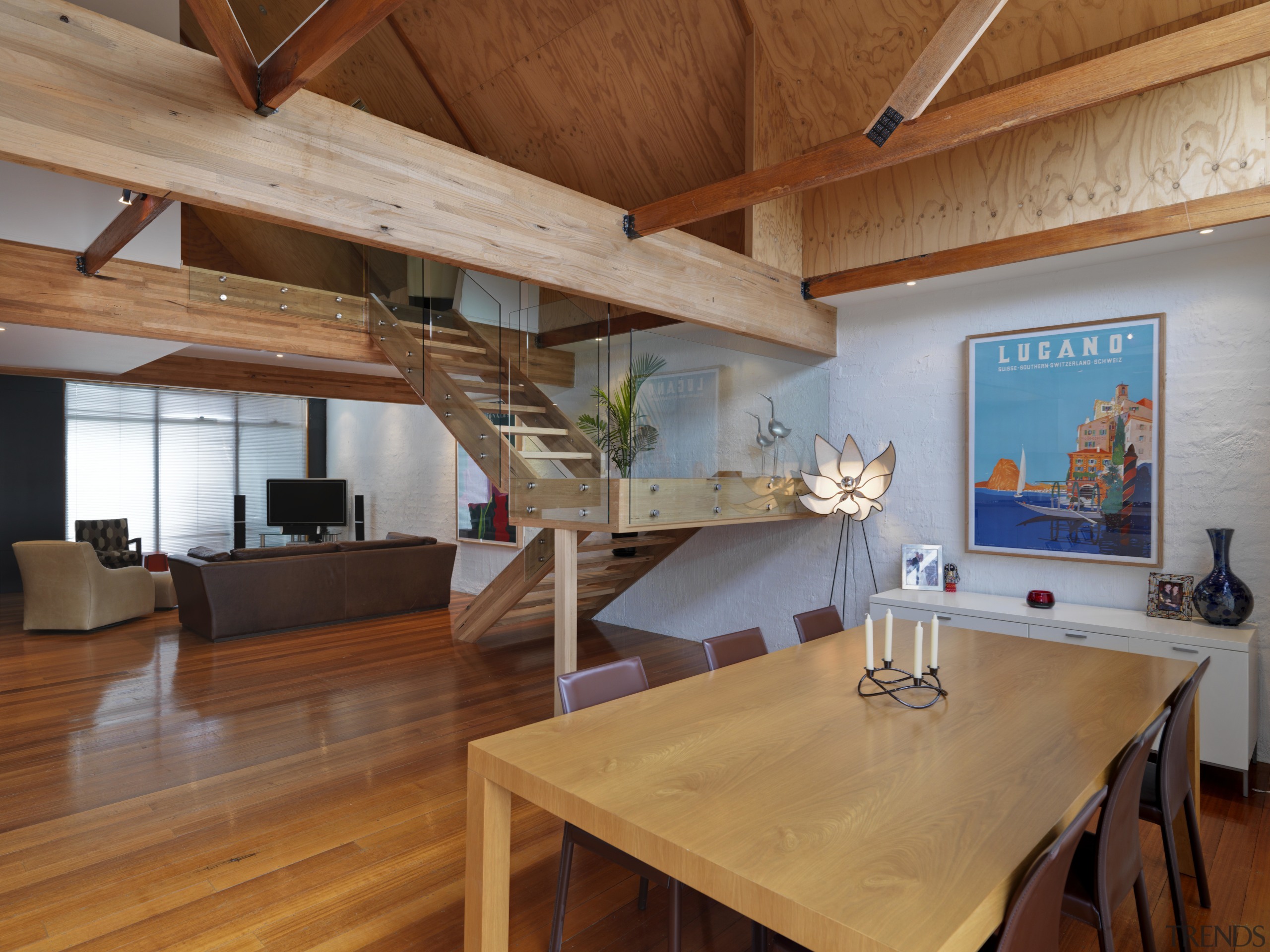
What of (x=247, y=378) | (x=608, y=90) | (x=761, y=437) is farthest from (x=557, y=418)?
(x=247, y=378)

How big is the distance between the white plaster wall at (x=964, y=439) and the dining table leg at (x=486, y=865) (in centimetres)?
→ 368

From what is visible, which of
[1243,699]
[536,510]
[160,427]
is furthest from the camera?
[160,427]

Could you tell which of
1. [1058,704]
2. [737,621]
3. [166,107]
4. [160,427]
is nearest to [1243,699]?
[1058,704]

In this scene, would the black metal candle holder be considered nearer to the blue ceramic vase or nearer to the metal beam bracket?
the metal beam bracket

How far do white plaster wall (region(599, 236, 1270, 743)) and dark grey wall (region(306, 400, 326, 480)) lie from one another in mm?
6603

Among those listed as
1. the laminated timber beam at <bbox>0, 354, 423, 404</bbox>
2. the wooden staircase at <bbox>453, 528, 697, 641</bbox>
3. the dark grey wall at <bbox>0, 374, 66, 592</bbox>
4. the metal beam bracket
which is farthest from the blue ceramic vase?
the dark grey wall at <bbox>0, 374, 66, 592</bbox>

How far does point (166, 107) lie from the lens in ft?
7.30

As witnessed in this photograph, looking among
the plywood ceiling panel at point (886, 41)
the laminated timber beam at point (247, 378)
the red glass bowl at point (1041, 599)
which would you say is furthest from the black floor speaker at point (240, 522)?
the red glass bowl at point (1041, 599)

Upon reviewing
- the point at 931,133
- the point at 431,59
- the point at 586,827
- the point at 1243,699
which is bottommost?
the point at 1243,699

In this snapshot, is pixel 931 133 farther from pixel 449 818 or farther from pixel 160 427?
pixel 160 427

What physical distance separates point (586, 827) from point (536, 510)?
2.80 metres

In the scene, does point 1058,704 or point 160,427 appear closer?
point 1058,704

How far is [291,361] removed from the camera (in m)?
6.68

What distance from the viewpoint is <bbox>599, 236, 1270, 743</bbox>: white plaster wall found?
11.8 ft
